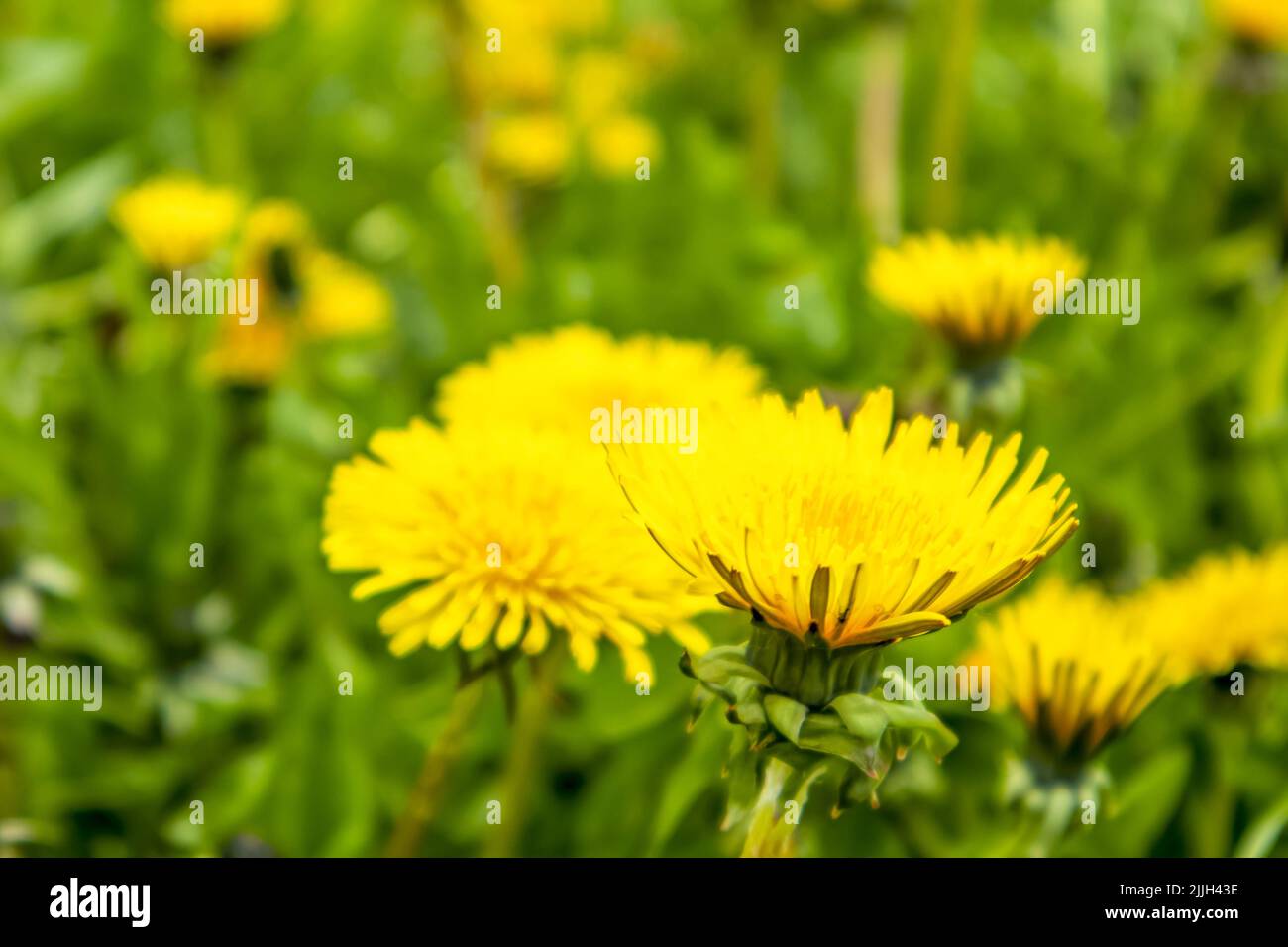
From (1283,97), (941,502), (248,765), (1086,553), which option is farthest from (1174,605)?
(1283,97)

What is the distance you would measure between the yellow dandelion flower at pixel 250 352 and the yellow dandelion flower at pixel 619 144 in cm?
37

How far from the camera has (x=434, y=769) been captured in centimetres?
60

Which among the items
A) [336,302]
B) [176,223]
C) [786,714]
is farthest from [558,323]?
[786,714]

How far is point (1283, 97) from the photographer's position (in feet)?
4.47

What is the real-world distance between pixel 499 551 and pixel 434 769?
0.13m

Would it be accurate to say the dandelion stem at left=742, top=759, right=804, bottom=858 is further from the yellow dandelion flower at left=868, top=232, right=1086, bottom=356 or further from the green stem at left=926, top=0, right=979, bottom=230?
the green stem at left=926, top=0, right=979, bottom=230

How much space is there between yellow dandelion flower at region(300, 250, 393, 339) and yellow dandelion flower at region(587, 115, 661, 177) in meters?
0.24

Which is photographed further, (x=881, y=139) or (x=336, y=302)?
(x=881, y=139)

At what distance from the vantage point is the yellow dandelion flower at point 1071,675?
0.56m

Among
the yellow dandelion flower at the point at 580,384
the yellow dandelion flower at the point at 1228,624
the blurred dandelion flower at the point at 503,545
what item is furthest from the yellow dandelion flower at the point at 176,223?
the yellow dandelion flower at the point at 1228,624

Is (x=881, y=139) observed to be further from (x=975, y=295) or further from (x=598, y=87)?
(x=975, y=295)

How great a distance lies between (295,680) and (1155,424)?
1.99 ft

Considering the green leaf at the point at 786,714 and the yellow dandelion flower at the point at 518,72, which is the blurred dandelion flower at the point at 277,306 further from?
the green leaf at the point at 786,714

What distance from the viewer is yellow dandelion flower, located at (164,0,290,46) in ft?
3.41
